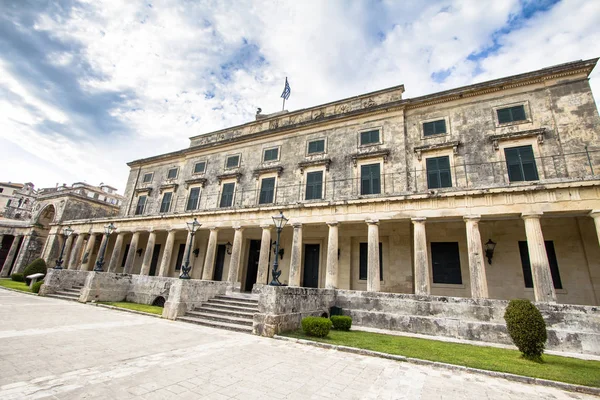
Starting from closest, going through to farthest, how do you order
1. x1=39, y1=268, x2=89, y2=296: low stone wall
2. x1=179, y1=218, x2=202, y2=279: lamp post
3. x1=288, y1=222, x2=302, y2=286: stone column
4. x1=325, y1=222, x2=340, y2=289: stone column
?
x1=179, y1=218, x2=202, y2=279: lamp post
x1=325, y1=222, x2=340, y2=289: stone column
x1=288, y1=222, x2=302, y2=286: stone column
x1=39, y1=268, x2=89, y2=296: low stone wall

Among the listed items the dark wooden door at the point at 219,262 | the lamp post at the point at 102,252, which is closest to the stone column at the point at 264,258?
the dark wooden door at the point at 219,262

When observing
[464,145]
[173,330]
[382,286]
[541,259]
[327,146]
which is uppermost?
[327,146]

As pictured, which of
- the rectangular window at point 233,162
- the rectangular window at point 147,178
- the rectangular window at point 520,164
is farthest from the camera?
the rectangular window at point 147,178

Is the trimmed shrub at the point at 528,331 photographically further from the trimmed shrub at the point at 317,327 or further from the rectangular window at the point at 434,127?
the rectangular window at the point at 434,127

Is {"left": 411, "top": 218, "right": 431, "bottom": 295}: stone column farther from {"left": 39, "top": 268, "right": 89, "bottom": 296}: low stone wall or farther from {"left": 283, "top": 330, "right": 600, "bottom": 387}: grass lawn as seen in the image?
{"left": 39, "top": 268, "right": 89, "bottom": 296}: low stone wall

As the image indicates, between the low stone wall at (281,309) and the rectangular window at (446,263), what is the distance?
8.28m

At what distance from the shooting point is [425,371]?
6.24m

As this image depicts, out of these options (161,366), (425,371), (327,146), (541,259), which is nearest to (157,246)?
(327,146)

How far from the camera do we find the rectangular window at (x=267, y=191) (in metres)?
20.8

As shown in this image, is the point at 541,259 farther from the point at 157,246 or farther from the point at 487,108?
the point at 157,246

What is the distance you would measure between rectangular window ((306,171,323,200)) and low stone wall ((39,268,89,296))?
15.9m

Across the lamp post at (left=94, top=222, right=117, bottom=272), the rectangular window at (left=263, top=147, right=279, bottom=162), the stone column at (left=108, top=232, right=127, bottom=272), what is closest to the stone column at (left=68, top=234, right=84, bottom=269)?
the stone column at (left=108, top=232, right=127, bottom=272)

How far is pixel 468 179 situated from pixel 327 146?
9100 millimetres

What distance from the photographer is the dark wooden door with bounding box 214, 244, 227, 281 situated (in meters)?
21.8
